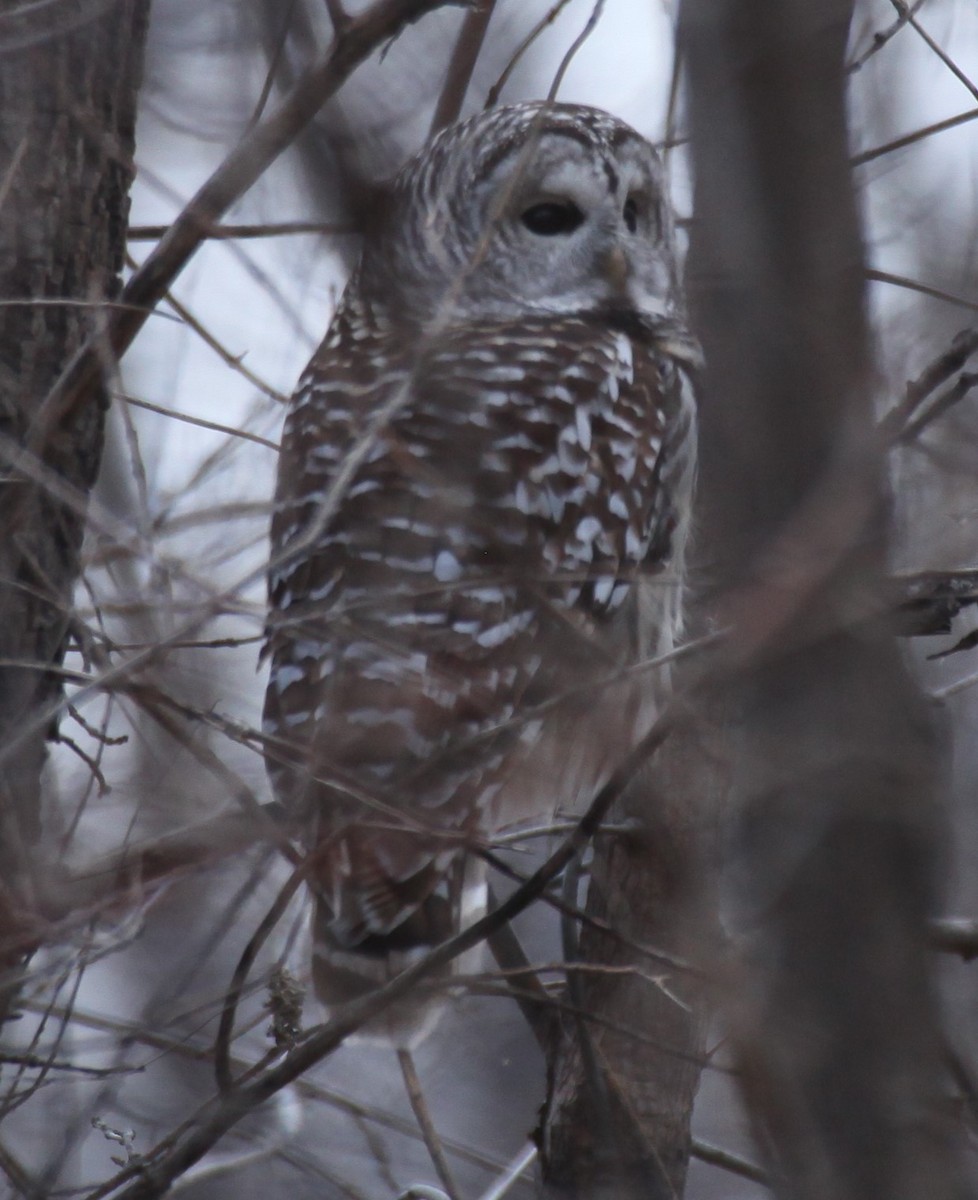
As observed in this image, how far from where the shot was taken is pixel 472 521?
3439mm

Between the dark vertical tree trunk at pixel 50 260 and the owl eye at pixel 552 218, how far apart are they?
141cm

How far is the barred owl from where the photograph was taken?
8.79 feet

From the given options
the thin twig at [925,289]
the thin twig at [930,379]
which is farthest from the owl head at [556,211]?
the thin twig at [930,379]

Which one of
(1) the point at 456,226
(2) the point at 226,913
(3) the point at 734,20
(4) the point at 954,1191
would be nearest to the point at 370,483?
(1) the point at 456,226

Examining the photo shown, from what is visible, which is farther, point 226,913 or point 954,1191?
point 226,913

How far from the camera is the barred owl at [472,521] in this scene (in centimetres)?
268

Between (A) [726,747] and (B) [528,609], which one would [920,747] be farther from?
(B) [528,609]

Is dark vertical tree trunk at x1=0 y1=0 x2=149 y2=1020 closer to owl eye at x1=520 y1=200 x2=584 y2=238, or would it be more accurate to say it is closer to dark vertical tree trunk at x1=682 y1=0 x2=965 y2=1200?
owl eye at x1=520 y1=200 x2=584 y2=238

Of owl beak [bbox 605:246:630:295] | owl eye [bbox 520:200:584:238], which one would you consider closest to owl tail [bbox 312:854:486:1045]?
owl beak [bbox 605:246:630:295]

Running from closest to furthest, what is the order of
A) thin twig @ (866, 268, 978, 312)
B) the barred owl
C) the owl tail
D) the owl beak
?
thin twig @ (866, 268, 978, 312)
the barred owl
the owl tail
the owl beak

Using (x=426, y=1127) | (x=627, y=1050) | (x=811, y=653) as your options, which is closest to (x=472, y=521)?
(x=627, y=1050)

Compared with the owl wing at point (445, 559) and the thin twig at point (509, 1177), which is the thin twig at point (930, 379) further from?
the thin twig at point (509, 1177)

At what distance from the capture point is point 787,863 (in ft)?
3.86

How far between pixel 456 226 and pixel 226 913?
2.76m
